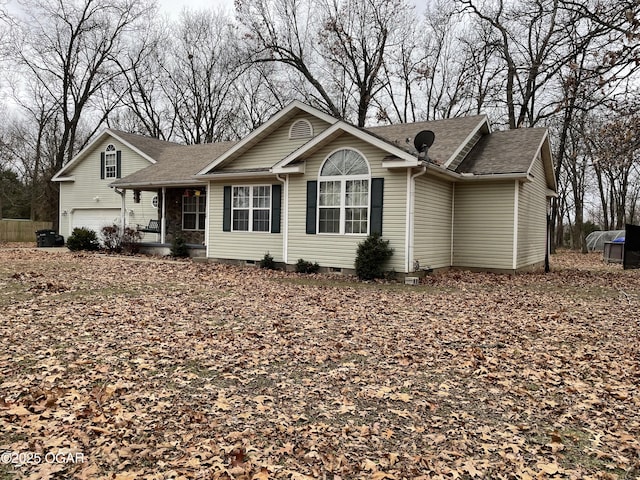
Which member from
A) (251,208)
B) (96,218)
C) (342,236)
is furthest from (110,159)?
(342,236)

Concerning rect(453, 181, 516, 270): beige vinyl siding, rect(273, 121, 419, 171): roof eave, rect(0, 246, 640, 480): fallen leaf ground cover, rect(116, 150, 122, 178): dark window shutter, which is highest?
rect(116, 150, 122, 178): dark window shutter

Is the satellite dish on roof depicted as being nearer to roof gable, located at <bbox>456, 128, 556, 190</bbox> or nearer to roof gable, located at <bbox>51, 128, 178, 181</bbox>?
roof gable, located at <bbox>456, 128, 556, 190</bbox>

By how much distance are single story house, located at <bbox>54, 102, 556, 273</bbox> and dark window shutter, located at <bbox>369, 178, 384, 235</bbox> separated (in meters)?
0.03

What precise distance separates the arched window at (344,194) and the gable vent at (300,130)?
190 cm

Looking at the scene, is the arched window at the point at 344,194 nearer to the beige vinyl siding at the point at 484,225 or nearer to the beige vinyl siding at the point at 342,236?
the beige vinyl siding at the point at 342,236

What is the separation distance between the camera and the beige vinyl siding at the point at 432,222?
A: 42.1 feet

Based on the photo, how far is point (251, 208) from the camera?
15531 mm

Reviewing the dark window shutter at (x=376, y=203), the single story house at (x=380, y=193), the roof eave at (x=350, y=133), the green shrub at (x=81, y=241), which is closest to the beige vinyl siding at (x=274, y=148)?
the single story house at (x=380, y=193)

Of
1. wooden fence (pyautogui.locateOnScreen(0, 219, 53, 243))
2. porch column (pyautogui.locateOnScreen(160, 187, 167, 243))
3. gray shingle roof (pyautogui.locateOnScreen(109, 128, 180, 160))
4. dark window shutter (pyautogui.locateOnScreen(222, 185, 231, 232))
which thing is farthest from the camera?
wooden fence (pyautogui.locateOnScreen(0, 219, 53, 243))

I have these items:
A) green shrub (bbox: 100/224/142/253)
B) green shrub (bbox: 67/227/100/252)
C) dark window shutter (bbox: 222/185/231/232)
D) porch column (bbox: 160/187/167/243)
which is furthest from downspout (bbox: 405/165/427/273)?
green shrub (bbox: 67/227/100/252)

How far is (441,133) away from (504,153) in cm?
212

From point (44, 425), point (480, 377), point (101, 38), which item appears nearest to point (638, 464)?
point (480, 377)

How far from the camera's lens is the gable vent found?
14906 millimetres

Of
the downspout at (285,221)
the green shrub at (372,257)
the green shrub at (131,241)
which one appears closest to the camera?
the green shrub at (372,257)
